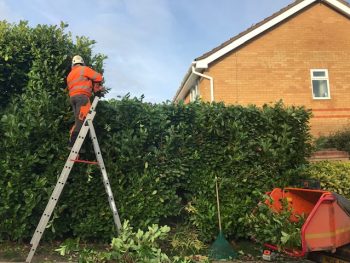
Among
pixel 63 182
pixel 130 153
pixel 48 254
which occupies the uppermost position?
pixel 130 153

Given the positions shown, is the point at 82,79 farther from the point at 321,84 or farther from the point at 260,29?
the point at 321,84

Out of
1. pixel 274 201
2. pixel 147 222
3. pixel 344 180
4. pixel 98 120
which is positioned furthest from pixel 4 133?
pixel 344 180

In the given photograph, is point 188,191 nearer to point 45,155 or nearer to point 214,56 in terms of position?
point 45,155

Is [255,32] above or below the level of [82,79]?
above

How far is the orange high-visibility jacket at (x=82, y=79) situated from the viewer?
6199 millimetres

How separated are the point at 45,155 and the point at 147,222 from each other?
1.95 m

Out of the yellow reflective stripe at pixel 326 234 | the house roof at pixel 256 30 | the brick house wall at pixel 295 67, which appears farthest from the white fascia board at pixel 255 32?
the yellow reflective stripe at pixel 326 234

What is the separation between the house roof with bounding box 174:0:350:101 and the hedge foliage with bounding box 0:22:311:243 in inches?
405

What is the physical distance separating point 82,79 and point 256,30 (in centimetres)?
1342

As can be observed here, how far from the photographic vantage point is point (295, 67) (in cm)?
1841

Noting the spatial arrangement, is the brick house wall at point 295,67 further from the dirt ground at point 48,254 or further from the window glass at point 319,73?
the dirt ground at point 48,254

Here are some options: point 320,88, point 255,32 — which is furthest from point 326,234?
point 320,88

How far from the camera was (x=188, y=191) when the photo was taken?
762 centimetres

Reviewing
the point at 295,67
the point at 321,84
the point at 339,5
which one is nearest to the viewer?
the point at 295,67
